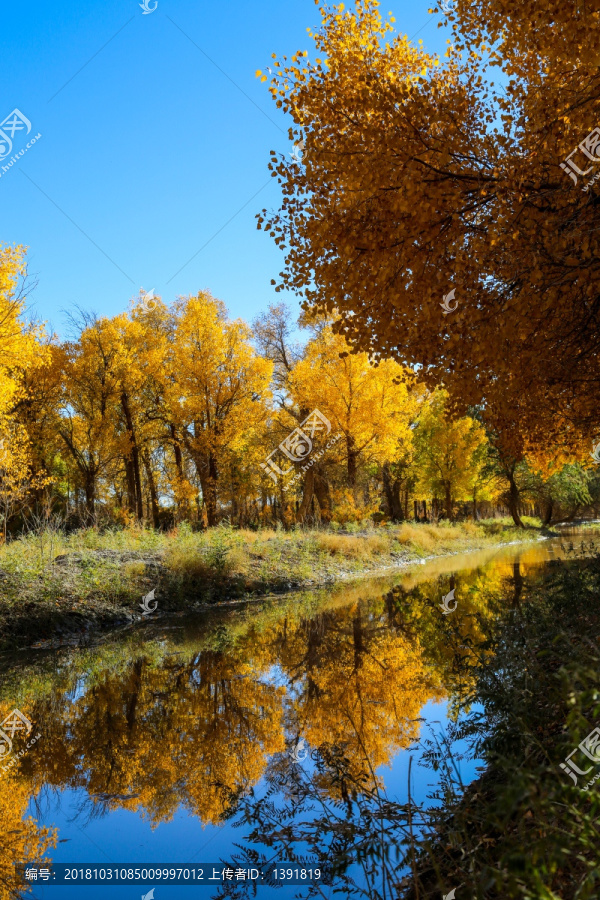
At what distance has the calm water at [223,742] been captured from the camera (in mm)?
3816

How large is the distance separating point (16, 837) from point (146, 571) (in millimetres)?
9405

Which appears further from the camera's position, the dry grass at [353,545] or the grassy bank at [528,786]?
the dry grass at [353,545]

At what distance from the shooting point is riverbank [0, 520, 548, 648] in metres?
10.5

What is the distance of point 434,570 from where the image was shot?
19516 mm

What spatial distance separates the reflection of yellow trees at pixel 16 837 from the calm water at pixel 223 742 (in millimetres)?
13

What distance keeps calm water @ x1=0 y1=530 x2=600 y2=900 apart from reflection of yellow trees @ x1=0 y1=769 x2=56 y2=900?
0.04 feet

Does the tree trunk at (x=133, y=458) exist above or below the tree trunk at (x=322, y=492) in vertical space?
above

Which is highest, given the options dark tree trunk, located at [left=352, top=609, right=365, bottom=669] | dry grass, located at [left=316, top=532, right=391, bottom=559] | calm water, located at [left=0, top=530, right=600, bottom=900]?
dry grass, located at [left=316, top=532, right=391, bottom=559]

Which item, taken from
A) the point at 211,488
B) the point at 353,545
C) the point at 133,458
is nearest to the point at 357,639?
the point at 353,545

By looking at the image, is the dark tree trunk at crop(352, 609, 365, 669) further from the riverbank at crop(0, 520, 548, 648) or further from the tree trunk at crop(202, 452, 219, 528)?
the tree trunk at crop(202, 452, 219, 528)

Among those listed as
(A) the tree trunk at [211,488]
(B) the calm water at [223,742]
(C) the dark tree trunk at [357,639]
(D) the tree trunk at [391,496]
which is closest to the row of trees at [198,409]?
(A) the tree trunk at [211,488]

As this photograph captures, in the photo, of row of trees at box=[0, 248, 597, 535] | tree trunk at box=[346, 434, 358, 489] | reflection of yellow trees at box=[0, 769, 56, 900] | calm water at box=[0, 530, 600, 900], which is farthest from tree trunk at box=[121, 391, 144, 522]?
reflection of yellow trees at box=[0, 769, 56, 900]

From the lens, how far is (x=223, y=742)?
209 inches

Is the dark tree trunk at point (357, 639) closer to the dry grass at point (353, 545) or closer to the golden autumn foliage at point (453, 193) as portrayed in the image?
the golden autumn foliage at point (453, 193)
